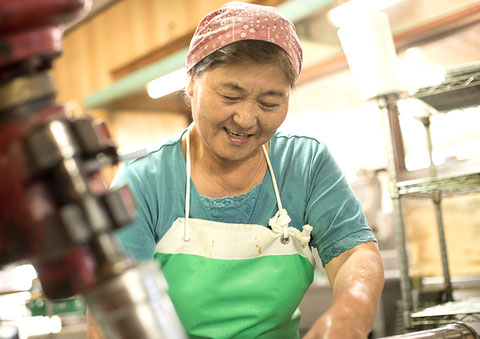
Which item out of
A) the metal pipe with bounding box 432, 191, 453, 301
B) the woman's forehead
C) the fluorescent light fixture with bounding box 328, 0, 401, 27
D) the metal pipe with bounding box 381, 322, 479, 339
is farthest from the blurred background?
the metal pipe with bounding box 381, 322, 479, 339

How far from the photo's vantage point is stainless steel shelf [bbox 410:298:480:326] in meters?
1.49

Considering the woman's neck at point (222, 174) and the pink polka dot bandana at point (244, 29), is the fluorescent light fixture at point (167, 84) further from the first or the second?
the pink polka dot bandana at point (244, 29)

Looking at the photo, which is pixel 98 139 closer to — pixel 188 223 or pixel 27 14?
pixel 27 14

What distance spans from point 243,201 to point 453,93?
0.93 meters

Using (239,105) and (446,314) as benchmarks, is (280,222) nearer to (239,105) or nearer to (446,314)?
(239,105)

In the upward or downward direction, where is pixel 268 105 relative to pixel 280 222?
upward

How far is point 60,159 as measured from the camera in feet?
1.09

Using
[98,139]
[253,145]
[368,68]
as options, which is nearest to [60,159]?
[98,139]

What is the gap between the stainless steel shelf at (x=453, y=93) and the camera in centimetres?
160

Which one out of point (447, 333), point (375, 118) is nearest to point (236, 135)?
point (447, 333)

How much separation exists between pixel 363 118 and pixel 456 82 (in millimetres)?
1248

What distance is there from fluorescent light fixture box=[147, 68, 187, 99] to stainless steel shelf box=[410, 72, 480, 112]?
176 centimetres

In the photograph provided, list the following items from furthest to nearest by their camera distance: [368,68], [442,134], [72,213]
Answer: [442,134]
[368,68]
[72,213]

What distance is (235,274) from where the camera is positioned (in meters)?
1.17
